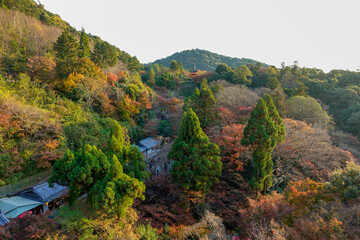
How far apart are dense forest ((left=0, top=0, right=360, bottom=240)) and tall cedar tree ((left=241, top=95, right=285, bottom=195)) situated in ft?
0.22

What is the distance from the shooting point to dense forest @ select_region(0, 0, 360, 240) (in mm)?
7723

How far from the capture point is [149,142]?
22438mm

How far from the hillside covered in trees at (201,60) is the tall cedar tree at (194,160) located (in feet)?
211

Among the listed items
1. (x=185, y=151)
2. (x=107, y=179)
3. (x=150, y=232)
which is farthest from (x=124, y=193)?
(x=185, y=151)

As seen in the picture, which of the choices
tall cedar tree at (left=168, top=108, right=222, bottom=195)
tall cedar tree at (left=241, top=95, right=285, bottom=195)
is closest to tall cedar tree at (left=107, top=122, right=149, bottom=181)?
tall cedar tree at (left=168, top=108, right=222, bottom=195)

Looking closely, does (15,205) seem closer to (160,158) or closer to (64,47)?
(160,158)

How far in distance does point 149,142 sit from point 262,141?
46.5ft

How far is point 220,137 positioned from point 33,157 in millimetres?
13394

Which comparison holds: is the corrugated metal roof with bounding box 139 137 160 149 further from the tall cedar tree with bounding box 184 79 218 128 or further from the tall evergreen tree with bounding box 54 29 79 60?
the tall evergreen tree with bounding box 54 29 79 60

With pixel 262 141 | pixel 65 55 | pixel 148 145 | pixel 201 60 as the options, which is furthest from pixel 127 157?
pixel 201 60

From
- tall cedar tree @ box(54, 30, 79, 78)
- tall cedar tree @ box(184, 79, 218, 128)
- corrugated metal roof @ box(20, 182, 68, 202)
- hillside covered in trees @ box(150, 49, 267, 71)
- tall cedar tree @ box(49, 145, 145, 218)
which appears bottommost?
corrugated metal roof @ box(20, 182, 68, 202)

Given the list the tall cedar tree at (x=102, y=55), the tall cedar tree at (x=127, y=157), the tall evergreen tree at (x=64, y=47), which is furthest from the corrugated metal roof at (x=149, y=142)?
the tall cedar tree at (x=102, y=55)

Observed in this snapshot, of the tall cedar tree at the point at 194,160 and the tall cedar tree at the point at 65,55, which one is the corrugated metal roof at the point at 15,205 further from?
the tall cedar tree at the point at 65,55

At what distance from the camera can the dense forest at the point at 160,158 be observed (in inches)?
304
